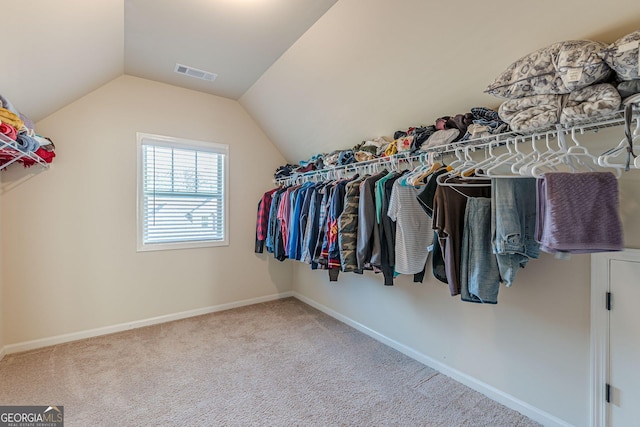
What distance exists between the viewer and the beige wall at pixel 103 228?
8.61 ft

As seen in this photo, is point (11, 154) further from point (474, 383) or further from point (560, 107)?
point (474, 383)

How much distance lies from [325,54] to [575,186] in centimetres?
192

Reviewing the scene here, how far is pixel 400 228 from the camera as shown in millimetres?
1974

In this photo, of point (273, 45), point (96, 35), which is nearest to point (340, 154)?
point (273, 45)

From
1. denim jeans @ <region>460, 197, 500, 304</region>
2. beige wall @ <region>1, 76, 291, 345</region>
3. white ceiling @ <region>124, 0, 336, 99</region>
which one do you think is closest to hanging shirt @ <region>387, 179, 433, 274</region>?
denim jeans @ <region>460, 197, 500, 304</region>

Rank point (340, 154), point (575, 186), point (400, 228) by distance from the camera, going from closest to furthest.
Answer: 1. point (575, 186)
2. point (400, 228)
3. point (340, 154)

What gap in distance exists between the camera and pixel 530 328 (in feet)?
5.78

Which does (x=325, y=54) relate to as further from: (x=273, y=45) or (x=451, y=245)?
(x=451, y=245)

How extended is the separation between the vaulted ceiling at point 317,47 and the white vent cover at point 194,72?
7 cm

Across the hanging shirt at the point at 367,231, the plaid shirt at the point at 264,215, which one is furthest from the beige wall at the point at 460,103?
the plaid shirt at the point at 264,215

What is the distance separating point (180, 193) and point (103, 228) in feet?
2.70

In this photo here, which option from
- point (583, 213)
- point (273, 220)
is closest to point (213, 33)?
point (273, 220)

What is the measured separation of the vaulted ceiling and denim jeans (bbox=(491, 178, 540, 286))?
679 mm

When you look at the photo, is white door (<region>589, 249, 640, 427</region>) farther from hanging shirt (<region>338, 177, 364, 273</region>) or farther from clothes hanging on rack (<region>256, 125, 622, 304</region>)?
hanging shirt (<region>338, 177, 364, 273</region>)
